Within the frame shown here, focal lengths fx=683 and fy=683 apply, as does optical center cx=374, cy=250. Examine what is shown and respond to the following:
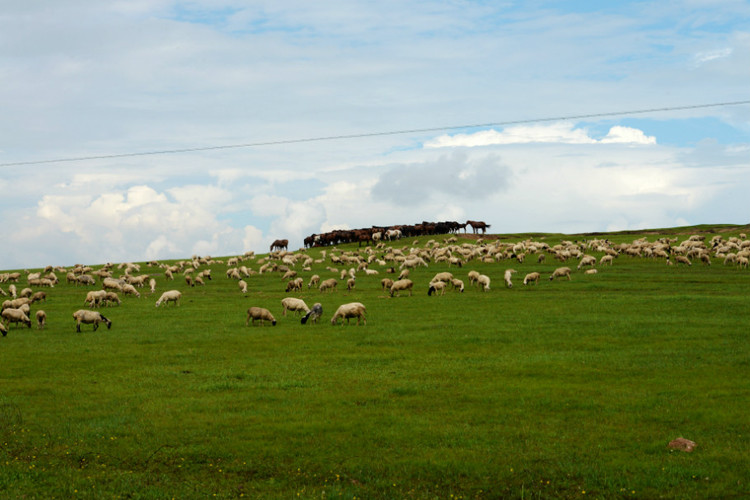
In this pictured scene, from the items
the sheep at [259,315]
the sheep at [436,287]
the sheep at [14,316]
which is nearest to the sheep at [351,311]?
the sheep at [259,315]

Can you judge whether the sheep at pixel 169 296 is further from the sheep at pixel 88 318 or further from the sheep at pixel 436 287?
the sheep at pixel 436 287

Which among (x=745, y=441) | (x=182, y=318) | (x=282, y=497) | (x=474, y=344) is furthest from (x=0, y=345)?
(x=745, y=441)

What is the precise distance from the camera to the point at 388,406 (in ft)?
59.4

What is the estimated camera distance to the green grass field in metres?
13.1

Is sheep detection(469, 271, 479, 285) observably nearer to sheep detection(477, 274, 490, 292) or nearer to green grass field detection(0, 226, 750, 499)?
sheep detection(477, 274, 490, 292)

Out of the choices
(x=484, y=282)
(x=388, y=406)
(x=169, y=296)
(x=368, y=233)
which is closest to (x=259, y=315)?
(x=169, y=296)

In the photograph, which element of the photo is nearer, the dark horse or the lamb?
the lamb

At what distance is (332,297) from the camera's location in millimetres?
45625

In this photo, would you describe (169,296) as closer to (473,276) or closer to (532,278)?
(473,276)

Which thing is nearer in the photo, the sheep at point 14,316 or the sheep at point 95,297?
the sheep at point 14,316

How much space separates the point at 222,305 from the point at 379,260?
29.2 m

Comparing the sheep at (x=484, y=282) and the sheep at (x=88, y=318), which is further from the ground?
the sheep at (x=484, y=282)

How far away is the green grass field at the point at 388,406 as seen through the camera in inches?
514

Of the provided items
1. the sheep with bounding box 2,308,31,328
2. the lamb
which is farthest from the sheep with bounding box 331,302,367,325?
the lamb
